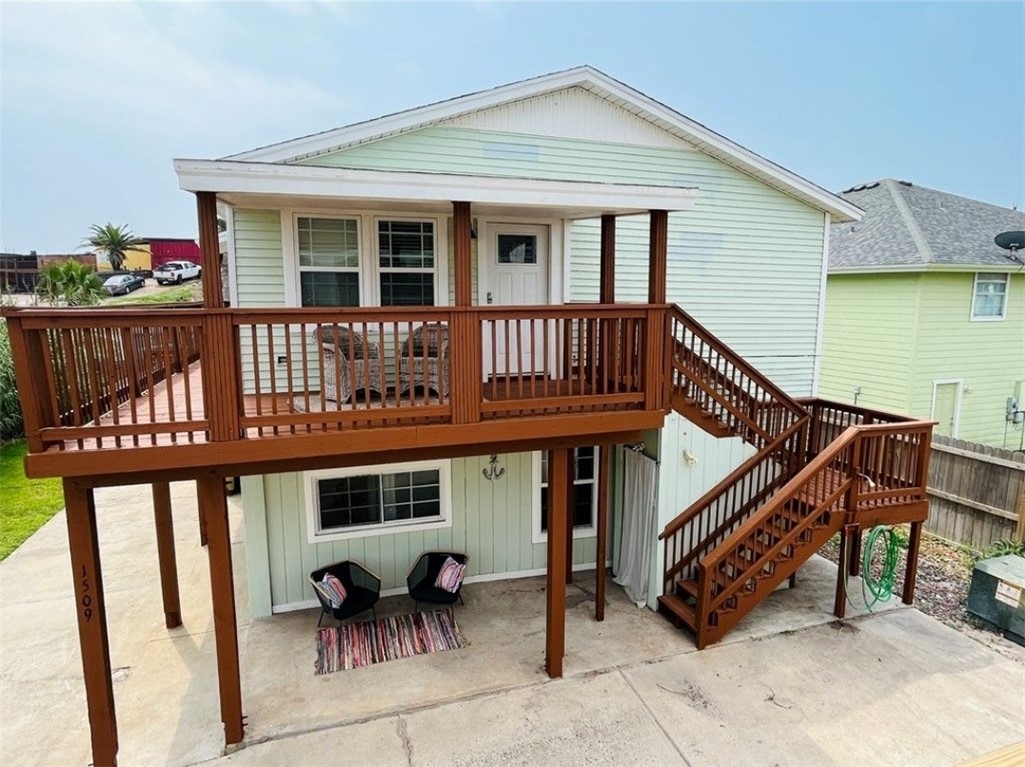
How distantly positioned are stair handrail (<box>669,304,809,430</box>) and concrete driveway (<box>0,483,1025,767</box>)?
8.10 feet

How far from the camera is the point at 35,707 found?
540cm

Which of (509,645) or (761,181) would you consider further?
(761,181)

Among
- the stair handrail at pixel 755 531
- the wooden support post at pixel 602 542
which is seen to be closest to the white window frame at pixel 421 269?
the wooden support post at pixel 602 542

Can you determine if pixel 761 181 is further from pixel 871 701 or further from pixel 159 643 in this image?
pixel 159 643

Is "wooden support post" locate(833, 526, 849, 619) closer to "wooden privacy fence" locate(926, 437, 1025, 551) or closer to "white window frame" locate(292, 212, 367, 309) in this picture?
"wooden privacy fence" locate(926, 437, 1025, 551)

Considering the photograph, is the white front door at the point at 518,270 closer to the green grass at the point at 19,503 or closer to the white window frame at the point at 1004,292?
the green grass at the point at 19,503

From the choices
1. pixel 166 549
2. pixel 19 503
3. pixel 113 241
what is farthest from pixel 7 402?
pixel 113 241

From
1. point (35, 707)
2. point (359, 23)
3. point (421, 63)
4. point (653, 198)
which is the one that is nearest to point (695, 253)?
point (653, 198)

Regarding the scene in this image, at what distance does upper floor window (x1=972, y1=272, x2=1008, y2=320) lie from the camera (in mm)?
13133

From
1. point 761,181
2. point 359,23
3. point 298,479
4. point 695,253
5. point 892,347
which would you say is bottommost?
point 298,479

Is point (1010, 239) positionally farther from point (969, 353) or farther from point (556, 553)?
point (556, 553)

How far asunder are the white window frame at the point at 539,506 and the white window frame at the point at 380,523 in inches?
45.1

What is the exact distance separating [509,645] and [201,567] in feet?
15.7

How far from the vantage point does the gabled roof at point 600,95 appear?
20.9 feet
